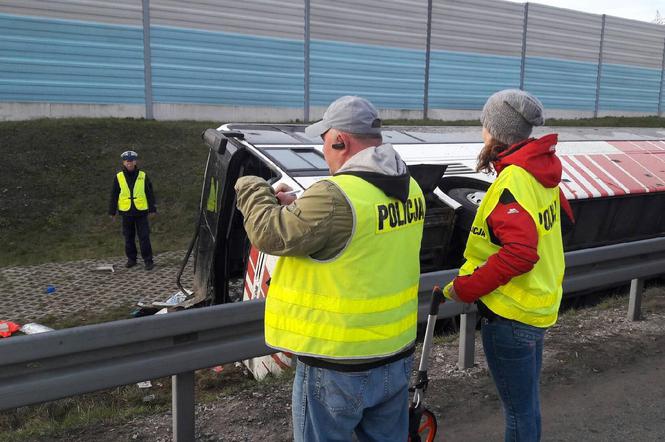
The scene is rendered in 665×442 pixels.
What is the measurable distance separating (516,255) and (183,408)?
1770 mm

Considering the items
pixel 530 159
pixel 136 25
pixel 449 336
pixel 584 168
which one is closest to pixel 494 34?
pixel 136 25

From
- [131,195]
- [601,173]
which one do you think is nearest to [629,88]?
[601,173]

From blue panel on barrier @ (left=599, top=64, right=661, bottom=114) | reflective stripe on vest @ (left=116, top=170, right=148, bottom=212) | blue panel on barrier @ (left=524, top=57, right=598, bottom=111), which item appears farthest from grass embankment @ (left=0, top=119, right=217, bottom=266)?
blue panel on barrier @ (left=599, top=64, right=661, bottom=114)

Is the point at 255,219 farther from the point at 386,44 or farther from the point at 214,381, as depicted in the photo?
the point at 386,44

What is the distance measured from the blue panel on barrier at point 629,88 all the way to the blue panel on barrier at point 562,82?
684mm

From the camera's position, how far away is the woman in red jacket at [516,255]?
7.88 ft

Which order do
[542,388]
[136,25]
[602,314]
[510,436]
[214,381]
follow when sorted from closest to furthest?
[510,436] → [542,388] → [214,381] → [602,314] → [136,25]

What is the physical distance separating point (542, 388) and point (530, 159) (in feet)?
7.12

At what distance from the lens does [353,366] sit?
201 cm

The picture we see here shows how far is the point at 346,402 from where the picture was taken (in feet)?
6.57

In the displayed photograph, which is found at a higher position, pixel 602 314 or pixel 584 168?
A: pixel 584 168

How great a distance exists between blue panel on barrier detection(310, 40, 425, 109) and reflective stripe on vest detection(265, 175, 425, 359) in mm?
15080

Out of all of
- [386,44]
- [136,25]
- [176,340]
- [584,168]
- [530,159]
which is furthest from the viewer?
[386,44]

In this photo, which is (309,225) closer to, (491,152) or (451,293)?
(451,293)
